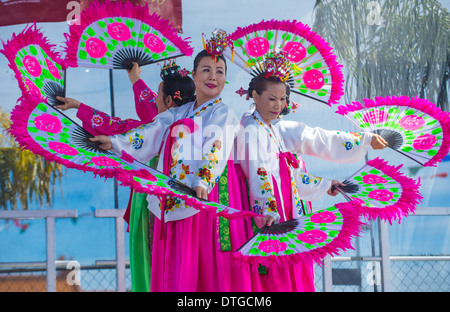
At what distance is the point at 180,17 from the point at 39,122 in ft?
5.82

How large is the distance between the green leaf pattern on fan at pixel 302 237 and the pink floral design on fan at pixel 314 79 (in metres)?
0.86

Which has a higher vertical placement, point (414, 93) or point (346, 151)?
point (414, 93)

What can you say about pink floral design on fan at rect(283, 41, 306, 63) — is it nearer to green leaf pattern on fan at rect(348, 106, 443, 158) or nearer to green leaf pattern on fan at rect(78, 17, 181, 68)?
green leaf pattern on fan at rect(348, 106, 443, 158)

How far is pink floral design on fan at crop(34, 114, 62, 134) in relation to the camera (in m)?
2.56

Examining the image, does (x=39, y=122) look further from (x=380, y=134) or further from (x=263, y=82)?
(x=380, y=134)

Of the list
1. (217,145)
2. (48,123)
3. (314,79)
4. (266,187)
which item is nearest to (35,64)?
(48,123)

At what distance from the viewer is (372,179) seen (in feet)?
9.82

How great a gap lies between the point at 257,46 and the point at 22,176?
1856 millimetres

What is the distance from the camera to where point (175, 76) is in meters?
3.25

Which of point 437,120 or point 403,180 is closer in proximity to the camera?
point 403,180

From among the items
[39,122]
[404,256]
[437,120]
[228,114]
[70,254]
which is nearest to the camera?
[39,122]

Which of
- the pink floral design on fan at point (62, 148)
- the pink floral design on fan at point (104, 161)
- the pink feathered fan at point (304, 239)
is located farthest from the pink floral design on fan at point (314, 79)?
the pink floral design on fan at point (62, 148)

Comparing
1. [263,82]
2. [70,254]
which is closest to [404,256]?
[263,82]

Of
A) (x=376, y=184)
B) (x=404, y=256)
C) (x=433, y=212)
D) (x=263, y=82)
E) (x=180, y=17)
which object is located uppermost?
(x=180, y=17)
